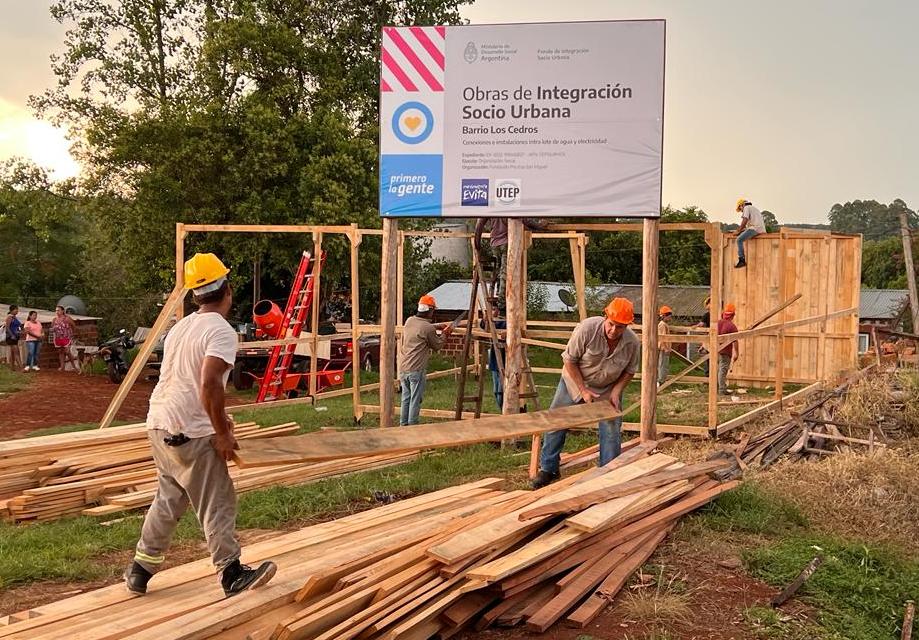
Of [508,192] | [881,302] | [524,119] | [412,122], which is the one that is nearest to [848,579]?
[508,192]

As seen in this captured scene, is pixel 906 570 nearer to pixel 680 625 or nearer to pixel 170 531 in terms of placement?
pixel 680 625

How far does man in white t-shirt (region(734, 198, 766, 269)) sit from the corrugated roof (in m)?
32.6

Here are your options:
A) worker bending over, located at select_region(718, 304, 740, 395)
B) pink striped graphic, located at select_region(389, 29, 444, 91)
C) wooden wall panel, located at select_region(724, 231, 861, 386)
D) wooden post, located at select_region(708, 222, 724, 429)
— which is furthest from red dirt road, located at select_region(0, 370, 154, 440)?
wooden wall panel, located at select_region(724, 231, 861, 386)

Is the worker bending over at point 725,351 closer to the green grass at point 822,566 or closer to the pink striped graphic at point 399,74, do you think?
the pink striped graphic at point 399,74

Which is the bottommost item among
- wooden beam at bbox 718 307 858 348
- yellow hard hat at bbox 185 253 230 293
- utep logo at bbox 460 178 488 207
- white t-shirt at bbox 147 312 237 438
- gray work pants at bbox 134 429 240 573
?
gray work pants at bbox 134 429 240 573

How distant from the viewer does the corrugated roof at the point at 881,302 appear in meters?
48.1

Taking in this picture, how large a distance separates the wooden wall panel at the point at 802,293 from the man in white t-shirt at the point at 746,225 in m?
0.79

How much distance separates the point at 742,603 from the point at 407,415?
6.82 m

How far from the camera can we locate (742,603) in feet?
19.4

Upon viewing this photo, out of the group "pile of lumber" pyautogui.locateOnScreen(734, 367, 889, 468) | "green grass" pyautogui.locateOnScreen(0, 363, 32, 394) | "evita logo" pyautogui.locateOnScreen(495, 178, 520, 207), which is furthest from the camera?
"green grass" pyautogui.locateOnScreen(0, 363, 32, 394)

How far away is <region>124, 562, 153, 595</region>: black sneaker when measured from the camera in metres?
5.06

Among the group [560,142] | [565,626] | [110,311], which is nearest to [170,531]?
[565,626]

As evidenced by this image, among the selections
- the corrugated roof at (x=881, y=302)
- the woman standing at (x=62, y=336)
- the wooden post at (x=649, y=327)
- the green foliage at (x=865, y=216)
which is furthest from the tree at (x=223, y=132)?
the green foliage at (x=865, y=216)

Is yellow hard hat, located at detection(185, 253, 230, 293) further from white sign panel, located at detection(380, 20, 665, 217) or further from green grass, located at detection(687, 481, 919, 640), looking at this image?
white sign panel, located at detection(380, 20, 665, 217)
